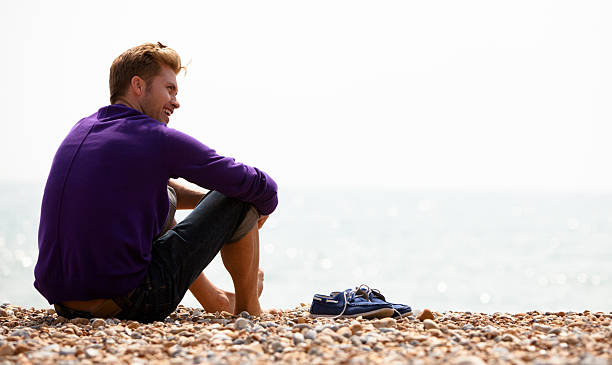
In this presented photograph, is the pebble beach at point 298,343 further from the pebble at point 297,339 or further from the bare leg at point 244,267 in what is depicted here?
the bare leg at point 244,267

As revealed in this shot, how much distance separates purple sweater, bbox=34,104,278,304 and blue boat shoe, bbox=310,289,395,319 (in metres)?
0.94

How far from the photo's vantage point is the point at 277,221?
35969 mm

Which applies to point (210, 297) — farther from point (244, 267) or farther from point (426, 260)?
point (426, 260)

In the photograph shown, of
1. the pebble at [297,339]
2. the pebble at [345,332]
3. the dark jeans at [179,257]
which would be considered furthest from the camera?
the dark jeans at [179,257]

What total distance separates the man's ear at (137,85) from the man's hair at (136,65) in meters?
0.02

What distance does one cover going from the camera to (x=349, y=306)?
3.48 meters

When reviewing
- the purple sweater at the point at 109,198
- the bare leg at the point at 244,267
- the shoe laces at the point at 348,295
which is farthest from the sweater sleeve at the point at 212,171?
the shoe laces at the point at 348,295

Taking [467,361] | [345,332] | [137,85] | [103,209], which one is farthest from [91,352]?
[137,85]

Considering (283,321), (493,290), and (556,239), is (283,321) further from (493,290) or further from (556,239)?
(556,239)

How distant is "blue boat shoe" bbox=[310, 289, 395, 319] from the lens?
3453 mm

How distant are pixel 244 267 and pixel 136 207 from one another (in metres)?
0.72

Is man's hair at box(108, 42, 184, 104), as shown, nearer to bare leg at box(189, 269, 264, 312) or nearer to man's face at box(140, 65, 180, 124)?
man's face at box(140, 65, 180, 124)

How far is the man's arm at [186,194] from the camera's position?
3576 millimetres

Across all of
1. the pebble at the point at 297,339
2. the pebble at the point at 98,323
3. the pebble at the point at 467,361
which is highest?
the pebble at the point at 98,323
